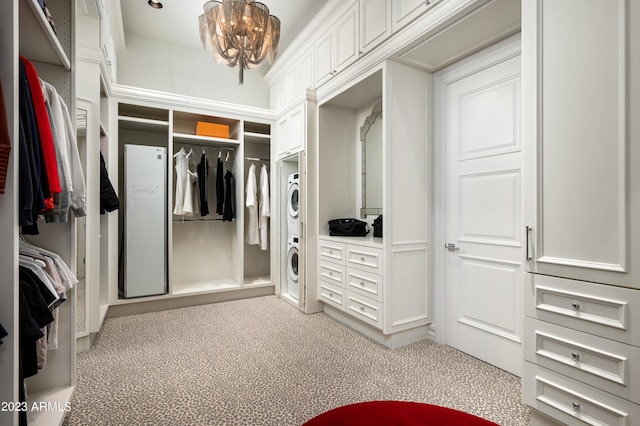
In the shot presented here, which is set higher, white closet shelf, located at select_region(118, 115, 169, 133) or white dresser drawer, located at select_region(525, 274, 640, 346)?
white closet shelf, located at select_region(118, 115, 169, 133)

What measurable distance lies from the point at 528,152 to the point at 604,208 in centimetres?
43

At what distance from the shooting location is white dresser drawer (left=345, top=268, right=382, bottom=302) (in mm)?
2720

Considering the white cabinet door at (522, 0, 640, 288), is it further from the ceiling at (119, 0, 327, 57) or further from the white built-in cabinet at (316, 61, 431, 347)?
the ceiling at (119, 0, 327, 57)

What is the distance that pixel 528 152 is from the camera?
5.41ft

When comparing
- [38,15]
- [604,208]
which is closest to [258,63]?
[38,15]

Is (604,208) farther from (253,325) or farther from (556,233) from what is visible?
(253,325)

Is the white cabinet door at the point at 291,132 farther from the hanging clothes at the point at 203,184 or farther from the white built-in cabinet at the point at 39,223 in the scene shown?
the white built-in cabinet at the point at 39,223

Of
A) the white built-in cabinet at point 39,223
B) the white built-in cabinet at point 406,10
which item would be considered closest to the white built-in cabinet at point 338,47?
the white built-in cabinet at point 406,10

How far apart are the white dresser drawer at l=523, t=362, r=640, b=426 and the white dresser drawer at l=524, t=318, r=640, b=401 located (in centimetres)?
3

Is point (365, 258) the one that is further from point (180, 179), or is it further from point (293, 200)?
point (180, 179)

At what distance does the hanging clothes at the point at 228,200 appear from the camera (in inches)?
163

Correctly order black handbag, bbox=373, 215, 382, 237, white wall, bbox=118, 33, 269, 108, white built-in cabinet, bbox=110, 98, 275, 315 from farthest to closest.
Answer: white wall, bbox=118, 33, 269, 108 < white built-in cabinet, bbox=110, 98, 275, 315 < black handbag, bbox=373, 215, 382, 237

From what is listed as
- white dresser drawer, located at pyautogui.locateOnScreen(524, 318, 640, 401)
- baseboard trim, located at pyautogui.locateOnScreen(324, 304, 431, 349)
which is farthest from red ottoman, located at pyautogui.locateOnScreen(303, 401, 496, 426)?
baseboard trim, located at pyautogui.locateOnScreen(324, 304, 431, 349)

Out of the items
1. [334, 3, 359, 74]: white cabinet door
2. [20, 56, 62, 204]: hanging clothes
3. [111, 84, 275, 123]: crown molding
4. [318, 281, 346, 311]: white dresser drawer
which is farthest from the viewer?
[111, 84, 275, 123]: crown molding
